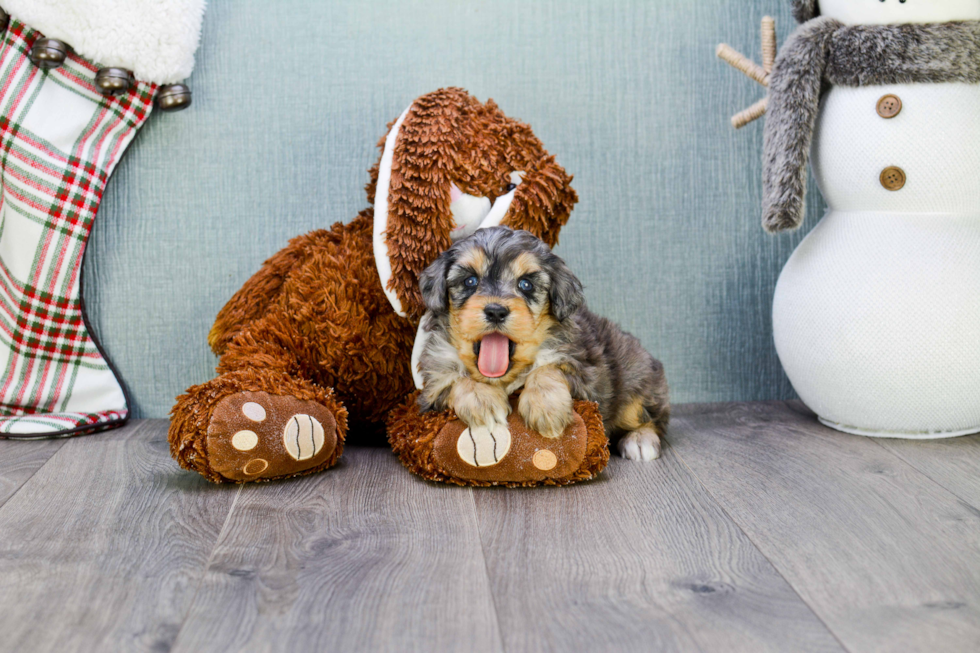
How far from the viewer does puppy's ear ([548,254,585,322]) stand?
5.42ft

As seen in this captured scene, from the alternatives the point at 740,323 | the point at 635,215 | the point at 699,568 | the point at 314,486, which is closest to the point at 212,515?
the point at 314,486

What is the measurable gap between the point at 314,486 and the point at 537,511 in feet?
1.54

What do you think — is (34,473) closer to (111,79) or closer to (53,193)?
(53,193)

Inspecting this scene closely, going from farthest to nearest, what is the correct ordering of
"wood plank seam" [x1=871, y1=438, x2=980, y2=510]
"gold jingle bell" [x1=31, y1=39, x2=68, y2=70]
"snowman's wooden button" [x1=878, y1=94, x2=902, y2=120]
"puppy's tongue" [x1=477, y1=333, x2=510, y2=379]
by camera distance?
"gold jingle bell" [x1=31, y1=39, x2=68, y2=70], "snowman's wooden button" [x1=878, y1=94, x2=902, y2=120], "puppy's tongue" [x1=477, y1=333, x2=510, y2=379], "wood plank seam" [x1=871, y1=438, x2=980, y2=510]

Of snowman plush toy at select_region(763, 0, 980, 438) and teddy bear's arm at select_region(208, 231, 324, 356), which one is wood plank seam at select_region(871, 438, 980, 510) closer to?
snowman plush toy at select_region(763, 0, 980, 438)

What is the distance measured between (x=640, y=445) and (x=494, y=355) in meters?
0.47

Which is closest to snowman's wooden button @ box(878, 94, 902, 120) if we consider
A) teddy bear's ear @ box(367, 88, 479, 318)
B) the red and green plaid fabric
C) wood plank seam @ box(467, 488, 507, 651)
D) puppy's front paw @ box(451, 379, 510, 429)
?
teddy bear's ear @ box(367, 88, 479, 318)

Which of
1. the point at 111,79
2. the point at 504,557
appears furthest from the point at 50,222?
the point at 504,557

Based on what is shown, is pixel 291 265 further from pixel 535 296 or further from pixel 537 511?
pixel 537 511

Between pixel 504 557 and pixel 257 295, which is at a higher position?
pixel 257 295

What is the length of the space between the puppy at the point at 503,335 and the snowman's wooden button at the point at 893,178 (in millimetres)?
818

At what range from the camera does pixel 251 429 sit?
5.21ft

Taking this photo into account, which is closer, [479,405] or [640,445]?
[479,405]

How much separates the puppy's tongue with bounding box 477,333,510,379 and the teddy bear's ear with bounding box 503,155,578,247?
27 centimetres
